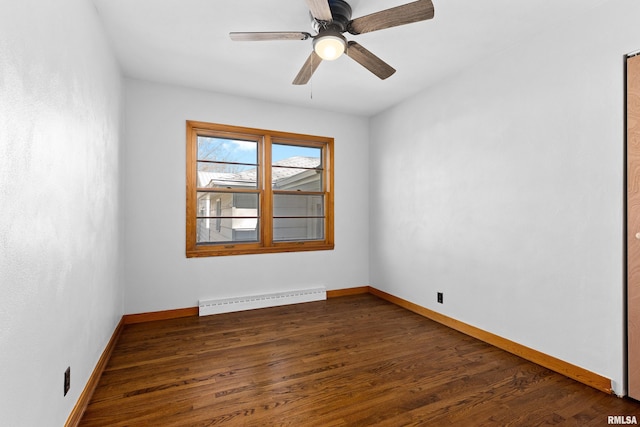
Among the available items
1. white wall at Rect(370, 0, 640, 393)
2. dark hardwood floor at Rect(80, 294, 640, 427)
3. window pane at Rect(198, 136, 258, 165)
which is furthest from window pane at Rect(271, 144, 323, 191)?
dark hardwood floor at Rect(80, 294, 640, 427)

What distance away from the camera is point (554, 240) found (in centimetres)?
243

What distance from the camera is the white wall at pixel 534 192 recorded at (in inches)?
83.4

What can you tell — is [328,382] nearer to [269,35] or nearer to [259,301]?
[259,301]

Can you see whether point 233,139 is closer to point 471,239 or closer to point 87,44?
point 87,44

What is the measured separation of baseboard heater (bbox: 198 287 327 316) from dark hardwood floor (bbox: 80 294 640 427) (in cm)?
39

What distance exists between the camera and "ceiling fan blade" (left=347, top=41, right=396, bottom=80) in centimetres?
226

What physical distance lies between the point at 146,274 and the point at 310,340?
6.63ft

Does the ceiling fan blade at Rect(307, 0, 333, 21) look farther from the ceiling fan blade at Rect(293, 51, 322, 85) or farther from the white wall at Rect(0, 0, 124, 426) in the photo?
the white wall at Rect(0, 0, 124, 426)

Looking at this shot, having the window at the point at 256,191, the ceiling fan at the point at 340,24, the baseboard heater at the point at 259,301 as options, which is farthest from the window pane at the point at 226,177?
the ceiling fan at the point at 340,24

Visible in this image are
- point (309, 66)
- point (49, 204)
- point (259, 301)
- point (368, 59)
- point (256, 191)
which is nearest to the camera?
point (49, 204)

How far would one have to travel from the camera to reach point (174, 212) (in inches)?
143

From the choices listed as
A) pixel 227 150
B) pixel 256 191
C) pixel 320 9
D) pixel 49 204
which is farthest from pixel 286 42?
pixel 49 204

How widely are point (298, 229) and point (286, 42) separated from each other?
8.18 ft

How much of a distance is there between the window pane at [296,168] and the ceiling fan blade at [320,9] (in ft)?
8.05
